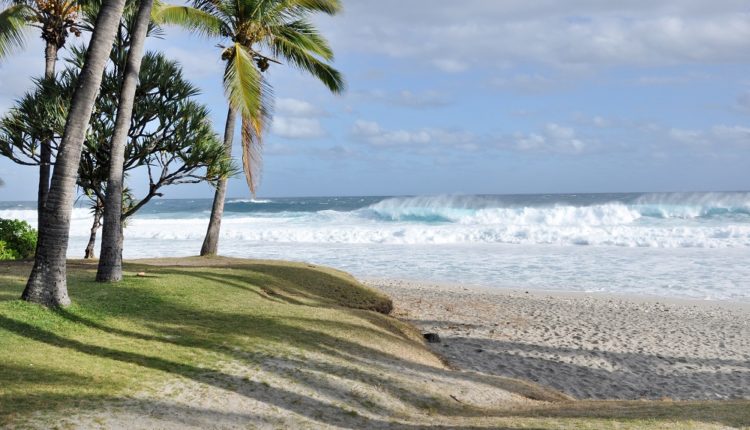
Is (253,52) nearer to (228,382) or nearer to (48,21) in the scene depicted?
(48,21)

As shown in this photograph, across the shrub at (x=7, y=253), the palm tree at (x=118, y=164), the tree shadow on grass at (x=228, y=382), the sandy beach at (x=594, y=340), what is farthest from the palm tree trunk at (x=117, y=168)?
the shrub at (x=7, y=253)

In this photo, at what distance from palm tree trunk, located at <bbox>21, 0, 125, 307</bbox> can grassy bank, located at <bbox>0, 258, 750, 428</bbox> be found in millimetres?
230

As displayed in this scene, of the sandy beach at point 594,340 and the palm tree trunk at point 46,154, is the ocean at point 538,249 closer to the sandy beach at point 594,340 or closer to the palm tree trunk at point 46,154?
the sandy beach at point 594,340

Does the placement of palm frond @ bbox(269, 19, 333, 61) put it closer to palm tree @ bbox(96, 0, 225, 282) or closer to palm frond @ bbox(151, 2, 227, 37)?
palm frond @ bbox(151, 2, 227, 37)

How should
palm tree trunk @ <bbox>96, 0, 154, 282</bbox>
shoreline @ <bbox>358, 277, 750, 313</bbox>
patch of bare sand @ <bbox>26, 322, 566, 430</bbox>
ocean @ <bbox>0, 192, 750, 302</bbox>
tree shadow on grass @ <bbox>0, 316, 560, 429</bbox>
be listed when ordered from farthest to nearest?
ocean @ <bbox>0, 192, 750, 302</bbox>
shoreline @ <bbox>358, 277, 750, 313</bbox>
palm tree trunk @ <bbox>96, 0, 154, 282</bbox>
tree shadow on grass @ <bbox>0, 316, 560, 429</bbox>
patch of bare sand @ <bbox>26, 322, 566, 430</bbox>

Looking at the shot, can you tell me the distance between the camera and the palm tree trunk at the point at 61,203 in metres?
7.31

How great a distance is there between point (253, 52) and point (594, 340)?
9803 mm

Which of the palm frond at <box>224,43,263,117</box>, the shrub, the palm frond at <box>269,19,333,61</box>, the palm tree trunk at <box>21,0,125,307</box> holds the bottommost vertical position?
the shrub

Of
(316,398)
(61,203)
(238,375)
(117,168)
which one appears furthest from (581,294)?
(61,203)

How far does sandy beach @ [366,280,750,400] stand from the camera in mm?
8773

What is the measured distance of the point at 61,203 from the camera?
7.34 m

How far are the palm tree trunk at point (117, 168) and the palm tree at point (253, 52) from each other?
2.78m

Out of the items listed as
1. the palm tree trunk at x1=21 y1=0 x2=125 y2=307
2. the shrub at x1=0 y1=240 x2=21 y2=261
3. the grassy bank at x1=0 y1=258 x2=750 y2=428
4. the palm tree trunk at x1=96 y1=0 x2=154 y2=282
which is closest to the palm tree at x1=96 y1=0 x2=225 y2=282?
the palm tree trunk at x1=96 y1=0 x2=154 y2=282

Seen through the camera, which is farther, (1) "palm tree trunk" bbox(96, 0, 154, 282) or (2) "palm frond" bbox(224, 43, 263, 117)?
(2) "palm frond" bbox(224, 43, 263, 117)
